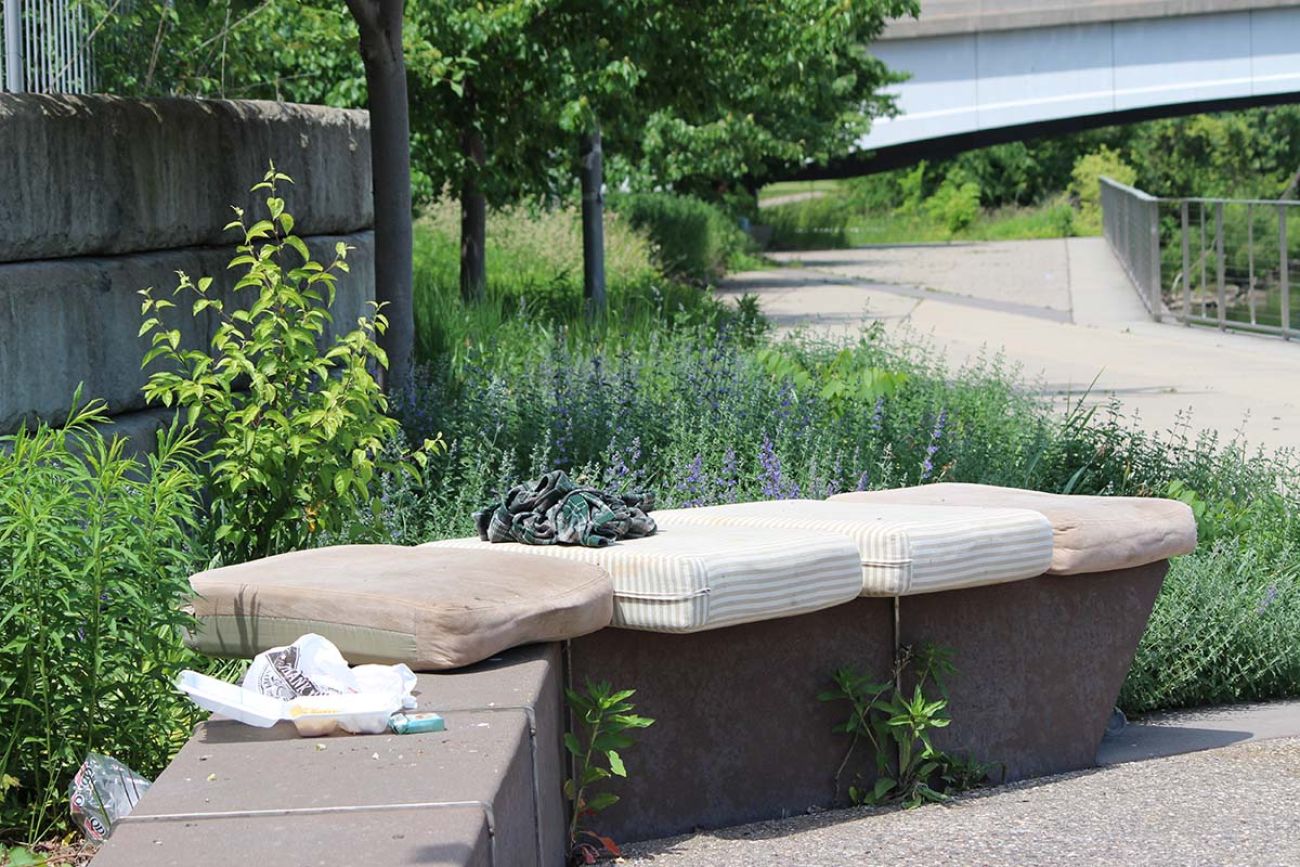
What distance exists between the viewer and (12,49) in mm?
5617

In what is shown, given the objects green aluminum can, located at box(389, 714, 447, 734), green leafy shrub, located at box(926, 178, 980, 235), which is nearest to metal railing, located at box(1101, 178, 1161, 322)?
green leafy shrub, located at box(926, 178, 980, 235)

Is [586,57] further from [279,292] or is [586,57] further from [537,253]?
[537,253]

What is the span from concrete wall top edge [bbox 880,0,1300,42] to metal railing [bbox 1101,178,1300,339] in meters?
15.7

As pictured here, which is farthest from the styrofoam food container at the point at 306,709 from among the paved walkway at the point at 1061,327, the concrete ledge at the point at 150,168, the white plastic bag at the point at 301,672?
the paved walkway at the point at 1061,327

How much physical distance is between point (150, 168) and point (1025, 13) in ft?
118

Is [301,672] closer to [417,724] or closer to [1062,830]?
[417,724]

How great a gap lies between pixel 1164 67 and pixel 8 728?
128 ft

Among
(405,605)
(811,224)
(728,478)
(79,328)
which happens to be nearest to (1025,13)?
(811,224)

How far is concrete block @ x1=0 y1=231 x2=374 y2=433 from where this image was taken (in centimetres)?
511

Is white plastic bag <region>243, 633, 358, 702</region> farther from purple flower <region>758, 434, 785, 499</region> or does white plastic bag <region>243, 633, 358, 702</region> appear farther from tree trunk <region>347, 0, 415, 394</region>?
tree trunk <region>347, 0, 415, 394</region>

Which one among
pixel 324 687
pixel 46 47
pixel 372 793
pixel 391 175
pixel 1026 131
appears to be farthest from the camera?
pixel 1026 131

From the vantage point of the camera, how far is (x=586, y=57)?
1166 centimetres

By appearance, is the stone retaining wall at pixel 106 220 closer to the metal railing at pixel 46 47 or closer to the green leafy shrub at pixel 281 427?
the metal railing at pixel 46 47

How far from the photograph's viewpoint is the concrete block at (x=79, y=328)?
5109 mm
